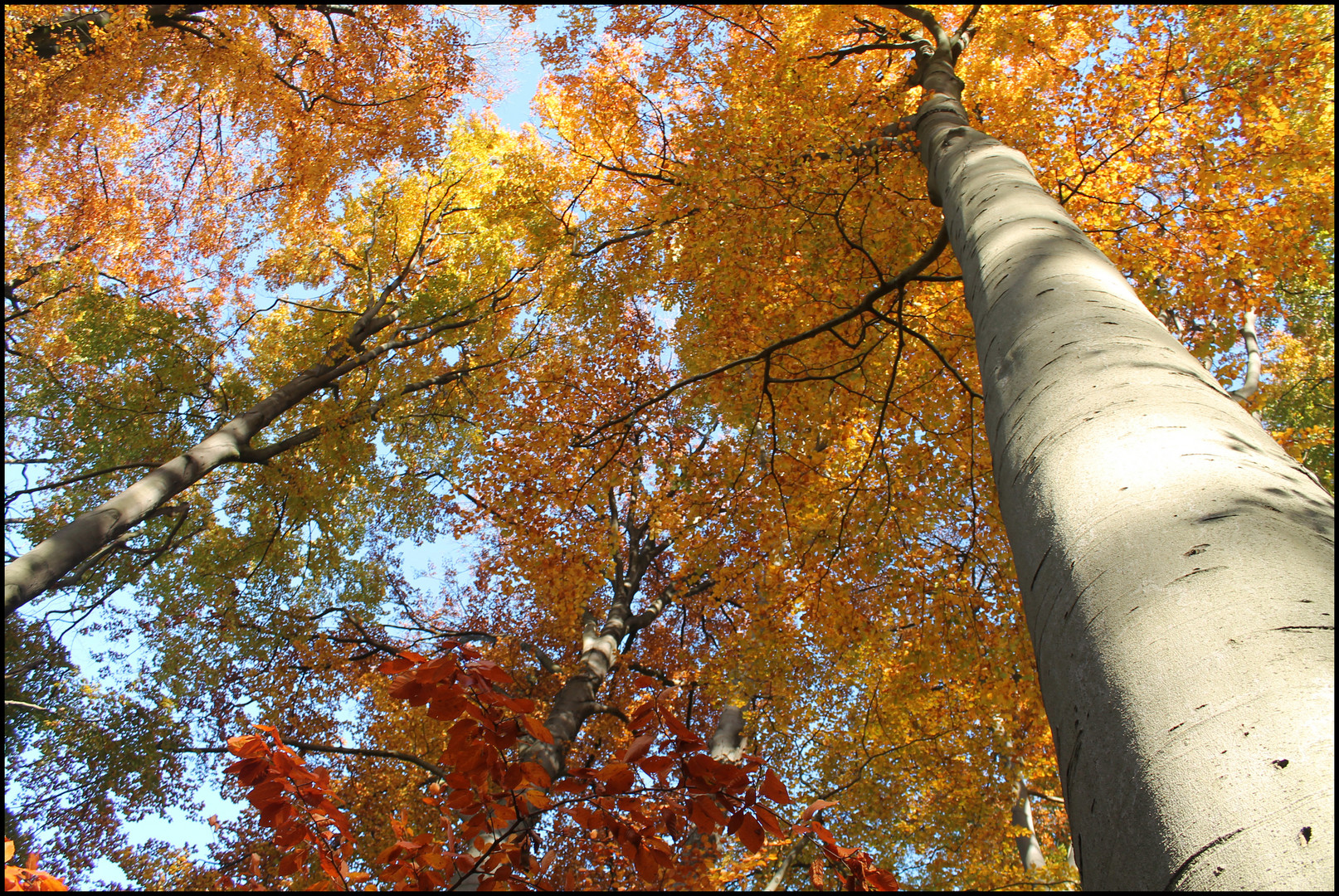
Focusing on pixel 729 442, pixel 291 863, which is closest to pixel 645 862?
pixel 291 863

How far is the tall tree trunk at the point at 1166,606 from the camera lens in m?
0.58

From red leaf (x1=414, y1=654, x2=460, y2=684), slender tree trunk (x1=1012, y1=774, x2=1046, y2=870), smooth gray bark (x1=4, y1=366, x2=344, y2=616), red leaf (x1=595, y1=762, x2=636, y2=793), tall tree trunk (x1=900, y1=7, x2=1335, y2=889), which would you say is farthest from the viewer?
slender tree trunk (x1=1012, y1=774, x2=1046, y2=870)

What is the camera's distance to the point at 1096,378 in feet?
3.92

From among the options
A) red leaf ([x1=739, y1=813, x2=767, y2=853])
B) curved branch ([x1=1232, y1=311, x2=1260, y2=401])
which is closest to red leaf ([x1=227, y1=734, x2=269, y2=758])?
red leaf ([x1=739, y1=813, x2=767, y2=853])

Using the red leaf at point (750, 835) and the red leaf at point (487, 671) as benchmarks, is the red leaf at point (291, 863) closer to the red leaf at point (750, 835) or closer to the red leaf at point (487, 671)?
the red leaf at point (487, 671)

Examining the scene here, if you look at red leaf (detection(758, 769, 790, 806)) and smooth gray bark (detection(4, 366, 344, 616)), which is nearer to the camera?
red leaf (detection(758, 769, 790, 806))

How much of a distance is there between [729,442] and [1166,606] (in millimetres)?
5066

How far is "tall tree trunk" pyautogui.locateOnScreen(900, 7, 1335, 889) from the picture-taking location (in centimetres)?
58

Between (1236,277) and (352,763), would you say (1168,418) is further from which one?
(352,763)

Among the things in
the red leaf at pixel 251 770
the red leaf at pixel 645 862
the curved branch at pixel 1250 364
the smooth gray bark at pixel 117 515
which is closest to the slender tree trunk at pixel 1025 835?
the curved branch at pixel 1250 364

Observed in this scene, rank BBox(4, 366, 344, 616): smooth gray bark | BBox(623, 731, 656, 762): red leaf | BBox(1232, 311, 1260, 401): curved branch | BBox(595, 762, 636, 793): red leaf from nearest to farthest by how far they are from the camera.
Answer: BBox(623, 731, 656, 762): red leaf
BBox(595, 762, 636, 793): red leaf
BBox(4, 366, 344, 616): smooth gray bark
BBox(1232, 311, 1260, 401): curved branch

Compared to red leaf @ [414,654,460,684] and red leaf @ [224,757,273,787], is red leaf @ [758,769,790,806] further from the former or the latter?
red leaf @ [224,757,273,787]

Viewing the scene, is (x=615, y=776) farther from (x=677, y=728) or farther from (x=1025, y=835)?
(x=1025, y=835)

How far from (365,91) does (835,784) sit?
11379mm
